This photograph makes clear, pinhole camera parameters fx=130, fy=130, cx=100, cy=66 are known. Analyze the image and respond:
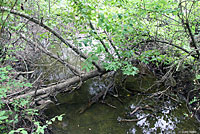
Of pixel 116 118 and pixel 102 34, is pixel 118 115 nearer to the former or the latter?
pixel 116 118

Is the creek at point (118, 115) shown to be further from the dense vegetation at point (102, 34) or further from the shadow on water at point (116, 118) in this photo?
the dense vegetation at point (102, 34)

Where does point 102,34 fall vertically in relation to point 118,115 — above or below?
above

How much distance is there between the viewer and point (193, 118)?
3.50 m

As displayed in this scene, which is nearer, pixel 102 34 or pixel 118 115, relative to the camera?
pixel 102 34

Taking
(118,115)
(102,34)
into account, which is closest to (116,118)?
(118,115)

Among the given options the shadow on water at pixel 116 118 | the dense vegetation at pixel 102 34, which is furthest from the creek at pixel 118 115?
the dense vegetation at pixel 102 34

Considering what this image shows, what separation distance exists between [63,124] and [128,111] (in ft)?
6.14

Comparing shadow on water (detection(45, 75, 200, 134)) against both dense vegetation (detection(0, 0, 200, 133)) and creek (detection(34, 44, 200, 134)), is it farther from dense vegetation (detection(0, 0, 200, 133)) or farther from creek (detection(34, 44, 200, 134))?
dense vegetation (detection(0, 0, 200, 133))

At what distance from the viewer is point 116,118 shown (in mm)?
3641

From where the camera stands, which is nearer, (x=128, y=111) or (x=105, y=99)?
(x=128, y=111)

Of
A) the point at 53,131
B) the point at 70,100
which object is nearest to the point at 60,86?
the point at 70,100

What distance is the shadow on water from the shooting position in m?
3.29

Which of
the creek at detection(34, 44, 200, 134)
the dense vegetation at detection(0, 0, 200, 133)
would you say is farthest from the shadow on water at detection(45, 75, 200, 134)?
the dense vegetation at detection(0, 0, 200, 133)

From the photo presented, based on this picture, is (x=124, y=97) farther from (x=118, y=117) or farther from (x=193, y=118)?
(x=193, y=118)
